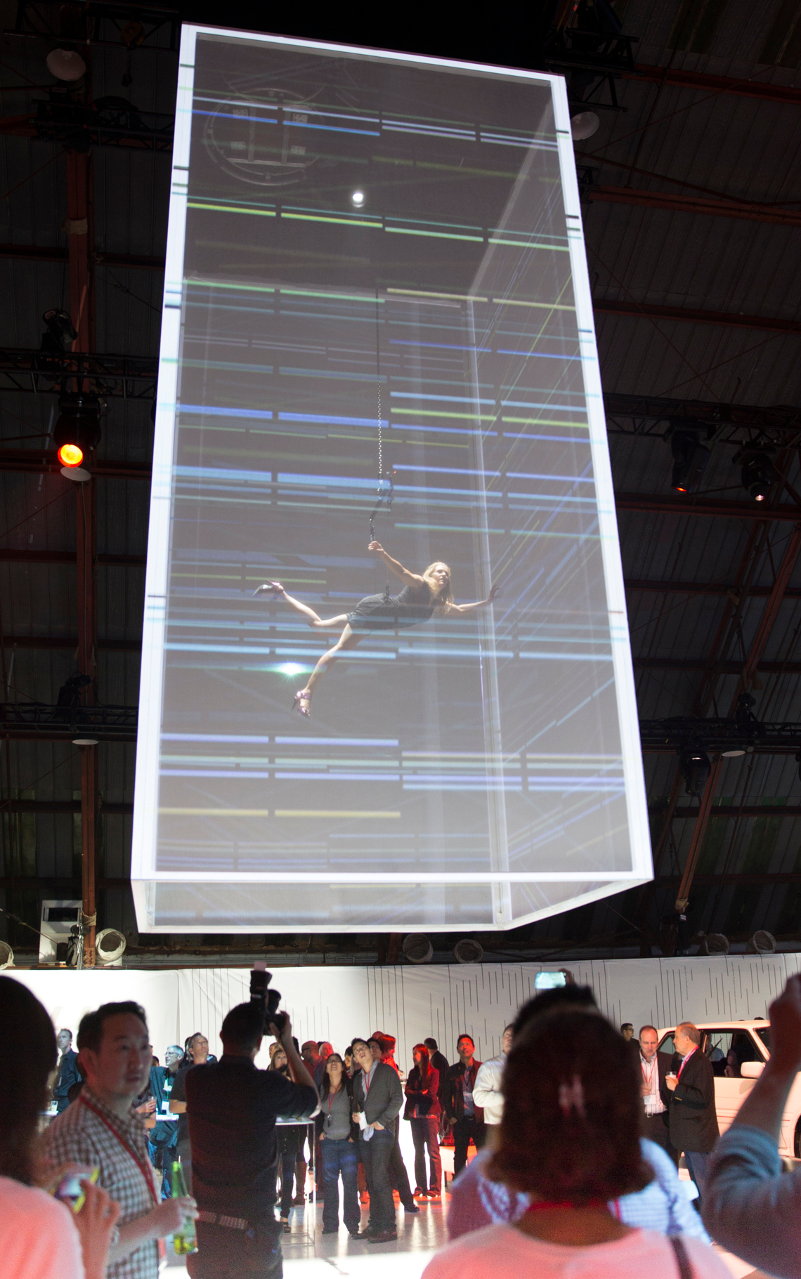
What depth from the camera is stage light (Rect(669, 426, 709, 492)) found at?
926 centimetres

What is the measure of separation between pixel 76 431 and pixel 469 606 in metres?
6.07

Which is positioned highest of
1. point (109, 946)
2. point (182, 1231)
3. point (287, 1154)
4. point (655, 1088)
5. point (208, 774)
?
point (208, 774)

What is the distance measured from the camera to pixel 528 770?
291 centimetres

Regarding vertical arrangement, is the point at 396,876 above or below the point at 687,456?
below

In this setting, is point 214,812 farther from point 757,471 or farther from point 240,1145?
point 757,471

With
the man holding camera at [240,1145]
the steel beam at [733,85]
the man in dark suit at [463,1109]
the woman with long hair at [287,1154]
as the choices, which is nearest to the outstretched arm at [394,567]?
the man holding camera at [240,1145]

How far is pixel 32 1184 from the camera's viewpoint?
118 centimetres

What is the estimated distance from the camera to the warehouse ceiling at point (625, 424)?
7898 millimetres

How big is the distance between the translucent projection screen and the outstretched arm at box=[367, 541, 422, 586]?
0.04 ft

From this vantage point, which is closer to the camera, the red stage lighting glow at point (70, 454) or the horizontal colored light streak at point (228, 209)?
the horizontal colored light streak at point (228, 209)

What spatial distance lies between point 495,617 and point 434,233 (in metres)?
1.31

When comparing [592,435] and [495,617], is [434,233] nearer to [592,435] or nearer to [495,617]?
[592,435]

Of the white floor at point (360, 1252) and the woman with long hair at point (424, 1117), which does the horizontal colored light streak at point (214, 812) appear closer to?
the white floor at point (360, 1252)

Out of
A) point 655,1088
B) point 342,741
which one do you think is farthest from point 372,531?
point 655,1088
